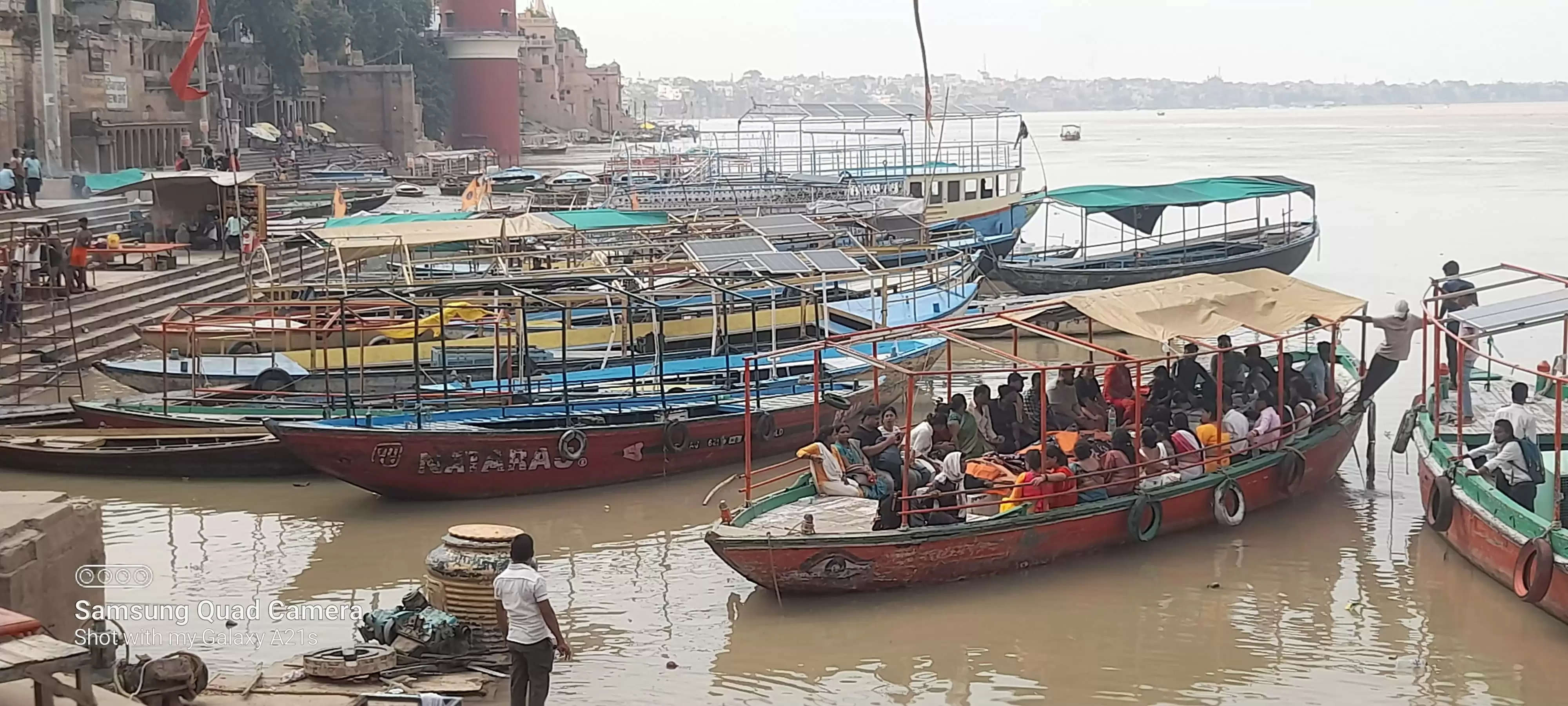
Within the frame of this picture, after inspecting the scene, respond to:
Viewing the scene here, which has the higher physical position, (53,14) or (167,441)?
(53,14)

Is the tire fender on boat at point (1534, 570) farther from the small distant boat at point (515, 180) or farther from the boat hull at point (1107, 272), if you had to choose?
the small distant boat at point (515, 180)

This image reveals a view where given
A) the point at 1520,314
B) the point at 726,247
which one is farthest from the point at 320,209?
the point at 1520,314

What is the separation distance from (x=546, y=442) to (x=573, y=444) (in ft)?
0.86

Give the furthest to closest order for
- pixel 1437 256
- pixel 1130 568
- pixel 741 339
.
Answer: pixel 1437 256
pixel 741 339
pixel 1130 568

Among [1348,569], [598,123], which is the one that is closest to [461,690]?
[1348,569]

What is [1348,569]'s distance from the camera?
12859mm

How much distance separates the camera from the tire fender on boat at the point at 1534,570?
10.5 meters

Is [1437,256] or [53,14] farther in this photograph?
[1437,256]

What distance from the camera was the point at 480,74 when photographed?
Result: 71188mm

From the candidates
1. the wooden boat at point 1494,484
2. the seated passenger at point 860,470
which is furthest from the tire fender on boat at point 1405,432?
the seated passenger at point 860,470

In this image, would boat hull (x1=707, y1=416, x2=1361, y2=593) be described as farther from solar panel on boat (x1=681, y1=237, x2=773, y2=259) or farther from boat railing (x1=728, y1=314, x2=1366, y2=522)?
solar panel on boat (x1=681, y1=237, x2=773, y2=259)

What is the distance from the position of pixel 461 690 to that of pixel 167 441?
7962 millimetres

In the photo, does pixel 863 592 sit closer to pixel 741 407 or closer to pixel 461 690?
pixel 461 690

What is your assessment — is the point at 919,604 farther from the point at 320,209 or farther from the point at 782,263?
the point at 320,209
